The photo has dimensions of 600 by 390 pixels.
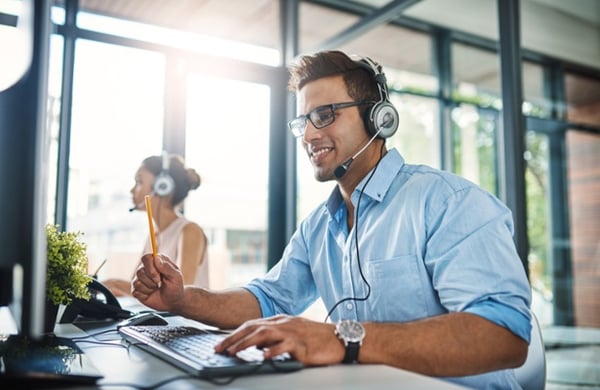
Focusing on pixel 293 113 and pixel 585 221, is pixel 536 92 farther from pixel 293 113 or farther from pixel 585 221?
pixel 293 113

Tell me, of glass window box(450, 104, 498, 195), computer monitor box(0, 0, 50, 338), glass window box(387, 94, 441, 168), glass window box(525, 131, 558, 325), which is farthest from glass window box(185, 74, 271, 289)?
computer monitor box(0, 0, 50, 338)

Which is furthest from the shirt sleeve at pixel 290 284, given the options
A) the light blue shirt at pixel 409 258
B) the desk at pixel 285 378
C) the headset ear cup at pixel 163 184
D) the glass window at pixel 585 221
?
the glass window at pixel 585 221

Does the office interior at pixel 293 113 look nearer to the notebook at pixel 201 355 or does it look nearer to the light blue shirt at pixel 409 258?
the light blue shirt at pixel 409 258

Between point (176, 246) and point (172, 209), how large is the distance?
0.79 feet

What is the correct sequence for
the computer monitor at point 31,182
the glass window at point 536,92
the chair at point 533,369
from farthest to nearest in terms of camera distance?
the glass window at point 536,92, the chair at point 533,369, the computer monitor at point 31,182

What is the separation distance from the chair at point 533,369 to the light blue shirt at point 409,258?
0.03 m

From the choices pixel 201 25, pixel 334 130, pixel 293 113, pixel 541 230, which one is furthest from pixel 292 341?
pixel 201 25

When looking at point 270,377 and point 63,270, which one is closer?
point 270,377

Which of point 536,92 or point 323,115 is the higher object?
point 536,92

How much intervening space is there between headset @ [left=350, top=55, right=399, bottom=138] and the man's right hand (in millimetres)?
659

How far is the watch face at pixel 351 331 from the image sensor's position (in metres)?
0.91

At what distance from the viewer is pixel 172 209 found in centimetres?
297

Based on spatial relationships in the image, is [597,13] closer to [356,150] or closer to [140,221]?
[356,150]

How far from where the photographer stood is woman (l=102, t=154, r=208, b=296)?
9.03 ft
